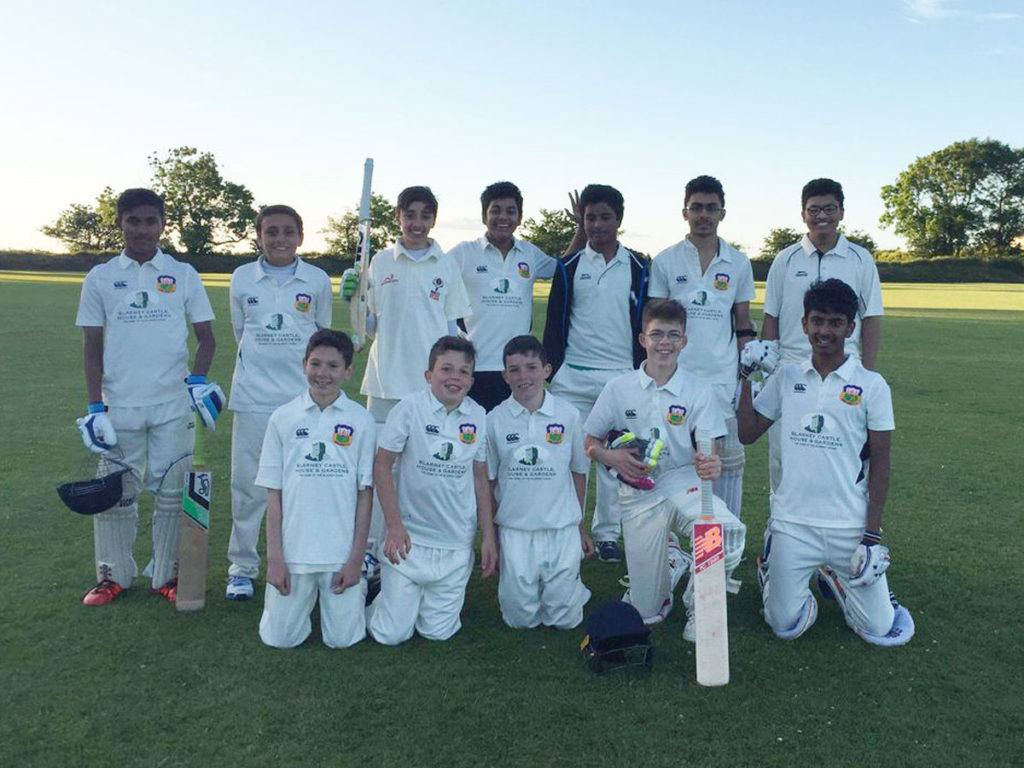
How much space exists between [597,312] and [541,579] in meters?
1.63

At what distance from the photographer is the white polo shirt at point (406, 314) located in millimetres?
4582

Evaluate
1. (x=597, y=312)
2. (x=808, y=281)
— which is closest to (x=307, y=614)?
(x=597, y=312)

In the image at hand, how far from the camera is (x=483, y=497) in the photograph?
13.3ft

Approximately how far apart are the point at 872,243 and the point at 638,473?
79.2 metres

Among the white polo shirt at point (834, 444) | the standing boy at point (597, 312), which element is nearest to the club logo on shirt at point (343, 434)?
the standing boy at point (597, 312)

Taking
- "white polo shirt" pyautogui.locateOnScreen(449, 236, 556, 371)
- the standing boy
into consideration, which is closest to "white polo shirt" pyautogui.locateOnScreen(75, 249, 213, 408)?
"white polo shirt" pyautogui.locateOnScreen(449, 236, 556, 371)

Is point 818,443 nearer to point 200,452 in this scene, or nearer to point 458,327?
point 458,327

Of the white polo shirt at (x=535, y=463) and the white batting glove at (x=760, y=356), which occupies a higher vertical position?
the white batting glove at (x=760, y=356)

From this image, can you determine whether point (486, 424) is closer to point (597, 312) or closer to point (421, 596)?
point (421, 596)

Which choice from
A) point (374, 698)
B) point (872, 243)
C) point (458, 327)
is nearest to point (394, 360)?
point (458, 327)

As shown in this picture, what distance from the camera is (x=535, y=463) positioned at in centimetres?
410

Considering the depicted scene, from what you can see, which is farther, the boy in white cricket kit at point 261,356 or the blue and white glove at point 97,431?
the boy in white cricket kit at point 261,356

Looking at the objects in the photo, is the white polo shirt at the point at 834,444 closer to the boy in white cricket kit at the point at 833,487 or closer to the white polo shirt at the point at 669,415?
the boy in white cricket kit at the point at 833,487

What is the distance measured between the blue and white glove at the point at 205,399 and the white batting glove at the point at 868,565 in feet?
9.88
